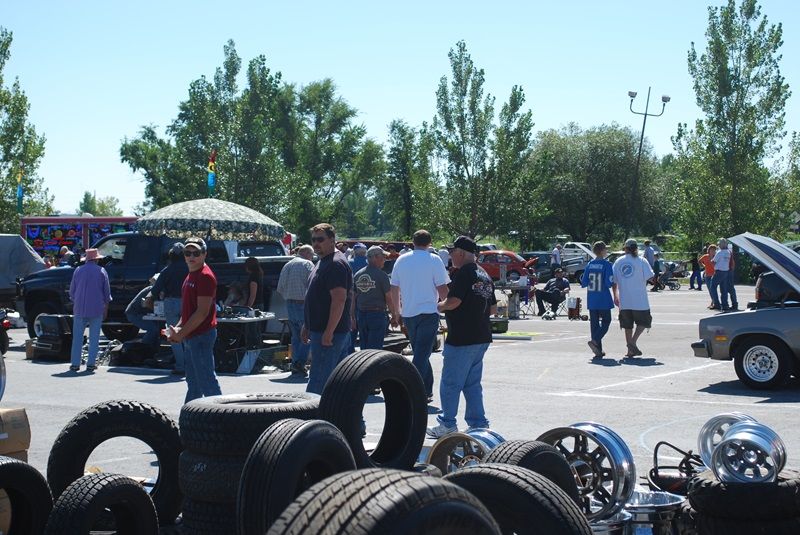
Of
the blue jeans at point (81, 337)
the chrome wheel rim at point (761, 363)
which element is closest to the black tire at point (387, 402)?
the chrome wheel rim at point (761, 363)

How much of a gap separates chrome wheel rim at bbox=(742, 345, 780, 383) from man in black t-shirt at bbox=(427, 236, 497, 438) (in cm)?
498

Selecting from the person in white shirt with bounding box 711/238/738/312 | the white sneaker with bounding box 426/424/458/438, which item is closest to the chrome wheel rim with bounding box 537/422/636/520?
the white sneaker with bounding box 426/424/458/438

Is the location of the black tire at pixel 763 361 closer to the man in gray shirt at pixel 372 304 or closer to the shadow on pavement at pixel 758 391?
the shadow on pavement at pixel 758 391

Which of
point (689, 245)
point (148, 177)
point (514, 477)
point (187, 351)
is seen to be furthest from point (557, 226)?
point (514, 477)

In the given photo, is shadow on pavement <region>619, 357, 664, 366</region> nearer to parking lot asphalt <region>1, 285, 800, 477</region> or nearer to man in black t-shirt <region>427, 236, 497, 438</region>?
parking lot asphalt <region>1, 285, 800, 477</region>

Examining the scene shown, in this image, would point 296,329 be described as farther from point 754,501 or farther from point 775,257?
point 754,501

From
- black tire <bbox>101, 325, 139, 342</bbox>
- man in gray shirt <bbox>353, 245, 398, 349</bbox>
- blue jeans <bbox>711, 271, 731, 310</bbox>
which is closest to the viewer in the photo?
man in gray shirt <bbox>353, 245, 398, 349</bbox>

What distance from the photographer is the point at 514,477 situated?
3.96 meters

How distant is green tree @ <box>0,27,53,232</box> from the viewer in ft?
147

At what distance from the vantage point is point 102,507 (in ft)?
15.8

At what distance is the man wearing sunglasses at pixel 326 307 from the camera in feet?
29.5

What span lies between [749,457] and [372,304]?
7.84m

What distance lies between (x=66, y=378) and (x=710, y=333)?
9.30m

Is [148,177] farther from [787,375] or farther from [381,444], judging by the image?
[381,444]
